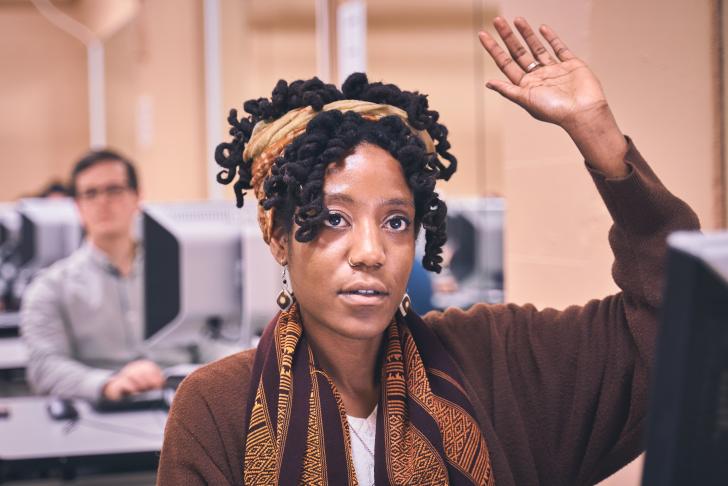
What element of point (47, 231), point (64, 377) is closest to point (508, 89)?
point (64, 377)

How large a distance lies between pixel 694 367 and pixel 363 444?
638 mm

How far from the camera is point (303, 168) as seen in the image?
3.27 ft

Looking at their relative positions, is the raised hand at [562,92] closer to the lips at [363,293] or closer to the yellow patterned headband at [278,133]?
the yellow patterned headband at [278,133]

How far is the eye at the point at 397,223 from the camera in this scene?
1040 mm

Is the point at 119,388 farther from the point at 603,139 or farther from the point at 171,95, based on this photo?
the point at 171,95

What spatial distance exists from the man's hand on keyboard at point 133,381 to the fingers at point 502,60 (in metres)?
1.80

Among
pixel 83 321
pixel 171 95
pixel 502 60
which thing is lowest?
pixel 83 321

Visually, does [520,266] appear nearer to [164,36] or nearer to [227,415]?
[227,415]

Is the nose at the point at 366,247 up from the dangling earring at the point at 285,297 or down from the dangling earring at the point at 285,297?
up

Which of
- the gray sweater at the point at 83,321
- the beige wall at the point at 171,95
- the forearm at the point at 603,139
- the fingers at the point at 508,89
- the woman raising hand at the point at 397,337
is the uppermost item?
the beige wall at the point at 171,95

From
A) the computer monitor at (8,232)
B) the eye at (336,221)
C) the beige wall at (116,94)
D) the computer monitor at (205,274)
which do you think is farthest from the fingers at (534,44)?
the beige wall at (116,94)

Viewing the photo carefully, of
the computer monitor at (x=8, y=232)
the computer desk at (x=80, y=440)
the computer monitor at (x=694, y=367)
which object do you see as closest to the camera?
the computer monitor at (x=694, y=367)

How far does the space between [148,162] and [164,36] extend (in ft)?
3.01

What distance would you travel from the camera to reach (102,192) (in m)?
3.01
